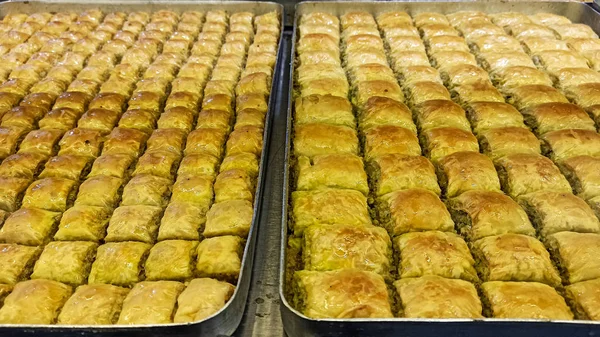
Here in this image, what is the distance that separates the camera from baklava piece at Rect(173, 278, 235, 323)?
95.3 inches

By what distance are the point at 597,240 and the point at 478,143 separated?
1.31 m

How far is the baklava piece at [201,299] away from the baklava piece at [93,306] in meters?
0.38

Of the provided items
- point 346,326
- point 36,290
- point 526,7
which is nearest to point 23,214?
point 36,290

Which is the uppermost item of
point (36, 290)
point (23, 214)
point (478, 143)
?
point (478, 143)

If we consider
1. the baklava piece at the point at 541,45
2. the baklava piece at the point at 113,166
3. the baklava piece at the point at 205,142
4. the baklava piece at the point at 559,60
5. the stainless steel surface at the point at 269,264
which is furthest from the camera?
the baklava piece at the point at 541,45

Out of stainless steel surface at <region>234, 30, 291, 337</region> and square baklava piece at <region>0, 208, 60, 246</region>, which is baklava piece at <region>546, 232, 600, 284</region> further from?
square baklava piece at <region>0, 208, 60, 246</region>

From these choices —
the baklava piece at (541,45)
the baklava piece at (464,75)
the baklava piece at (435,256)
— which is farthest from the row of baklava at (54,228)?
the baklava piece at (541,45)

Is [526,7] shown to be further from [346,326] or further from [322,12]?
[346,326]

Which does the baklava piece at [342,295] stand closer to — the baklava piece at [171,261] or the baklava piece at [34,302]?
the baklava piece at [171,261]

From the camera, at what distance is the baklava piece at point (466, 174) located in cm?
331

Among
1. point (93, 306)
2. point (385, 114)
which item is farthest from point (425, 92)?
point (93, 306)

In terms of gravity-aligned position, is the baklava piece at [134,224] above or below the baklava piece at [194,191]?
below

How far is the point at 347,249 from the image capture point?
2773 mm

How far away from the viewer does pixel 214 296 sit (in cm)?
251
